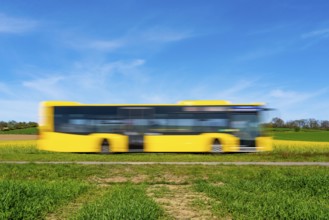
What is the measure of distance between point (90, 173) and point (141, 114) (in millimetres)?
11170

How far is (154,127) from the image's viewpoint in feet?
77.8

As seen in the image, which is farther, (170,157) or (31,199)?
(170,157)

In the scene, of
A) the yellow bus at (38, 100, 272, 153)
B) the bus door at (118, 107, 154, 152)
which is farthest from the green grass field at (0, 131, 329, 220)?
the bus door at (118, 107, 154, 152)

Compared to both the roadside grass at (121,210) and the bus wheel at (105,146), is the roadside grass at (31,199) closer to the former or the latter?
the roadside grass at (121,210)

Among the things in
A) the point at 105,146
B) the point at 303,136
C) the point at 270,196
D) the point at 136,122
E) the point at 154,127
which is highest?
the point at 136,122

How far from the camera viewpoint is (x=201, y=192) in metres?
9.34

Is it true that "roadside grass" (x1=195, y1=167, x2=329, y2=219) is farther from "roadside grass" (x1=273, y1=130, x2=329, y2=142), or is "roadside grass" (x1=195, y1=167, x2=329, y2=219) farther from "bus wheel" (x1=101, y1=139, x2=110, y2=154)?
"roadside grass" (x1=273, y1=130, x2=329, y2=142)

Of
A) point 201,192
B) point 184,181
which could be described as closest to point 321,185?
point 201,192

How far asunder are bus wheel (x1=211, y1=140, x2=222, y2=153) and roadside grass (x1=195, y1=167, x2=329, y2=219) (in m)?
10.8

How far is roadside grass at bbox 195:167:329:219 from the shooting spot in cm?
637

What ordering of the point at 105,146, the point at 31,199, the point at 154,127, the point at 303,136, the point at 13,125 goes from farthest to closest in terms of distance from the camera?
the point at 13,125 < the point at 303,136 < the point at 105,146 < the point at 154,127 < the point at 31,199

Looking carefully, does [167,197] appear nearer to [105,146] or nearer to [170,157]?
[170,157]

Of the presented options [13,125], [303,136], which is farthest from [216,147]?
[13,125]

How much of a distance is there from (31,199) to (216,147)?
1714 cm
